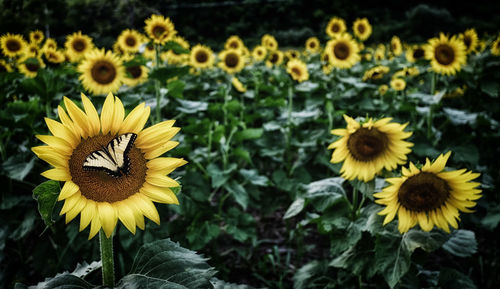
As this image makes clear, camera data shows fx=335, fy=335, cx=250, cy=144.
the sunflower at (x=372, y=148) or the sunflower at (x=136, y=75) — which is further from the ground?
the sunflower at (x=136, y=75)

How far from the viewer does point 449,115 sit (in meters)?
2.51

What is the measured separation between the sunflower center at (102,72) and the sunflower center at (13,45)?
89.1 inches

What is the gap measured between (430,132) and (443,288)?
120 cm

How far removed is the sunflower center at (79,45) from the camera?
4.30 metres

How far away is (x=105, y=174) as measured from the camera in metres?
0.99

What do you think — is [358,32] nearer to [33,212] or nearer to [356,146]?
[356,146]

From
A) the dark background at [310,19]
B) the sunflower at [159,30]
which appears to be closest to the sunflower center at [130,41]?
→ the sunflower at [159,30]

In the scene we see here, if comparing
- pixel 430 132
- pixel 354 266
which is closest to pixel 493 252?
pixel 430 132

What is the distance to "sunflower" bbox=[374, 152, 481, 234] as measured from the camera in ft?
4.83

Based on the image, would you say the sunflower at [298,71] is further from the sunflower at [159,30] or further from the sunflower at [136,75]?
the sunflower at [136,75]

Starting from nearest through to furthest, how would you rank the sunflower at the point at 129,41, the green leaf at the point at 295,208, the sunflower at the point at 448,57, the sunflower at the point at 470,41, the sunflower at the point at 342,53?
the green leaf at the point at 295,208 → the sunflower at the point at 448,57 → the sunflower at the point at 470,41 → the sunflower at the point at 342,53 → the sunflower at the point at 129,41

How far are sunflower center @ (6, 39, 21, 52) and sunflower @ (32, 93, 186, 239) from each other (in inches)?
163

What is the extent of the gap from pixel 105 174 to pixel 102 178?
1cm

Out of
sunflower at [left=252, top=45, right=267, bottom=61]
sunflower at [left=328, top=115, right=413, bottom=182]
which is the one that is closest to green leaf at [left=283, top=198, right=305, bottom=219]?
sunflower at [left=328, top=115, right=413, bottom=182]
